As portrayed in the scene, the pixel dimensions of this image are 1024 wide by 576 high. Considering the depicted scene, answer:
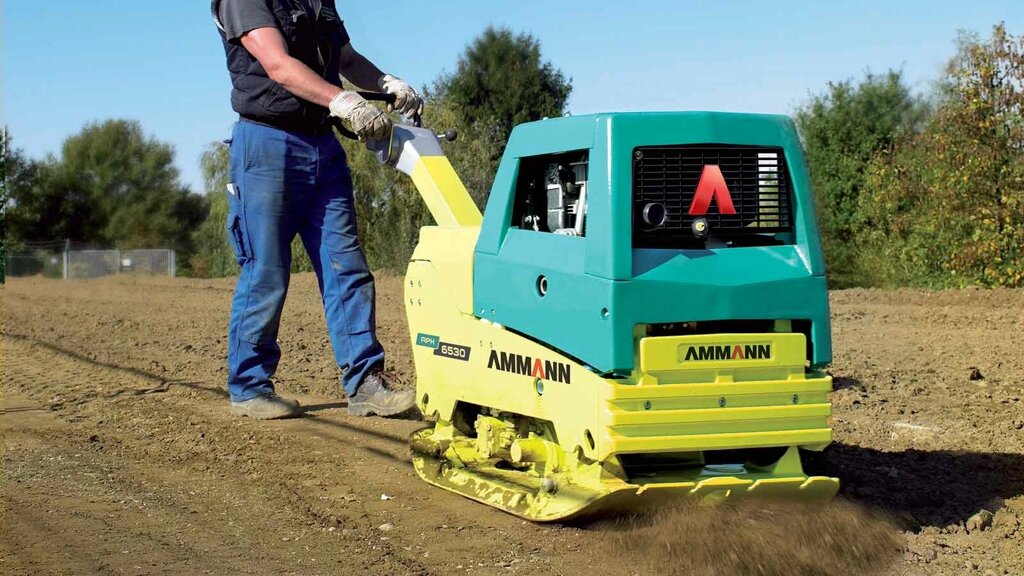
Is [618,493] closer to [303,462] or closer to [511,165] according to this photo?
[511,165]

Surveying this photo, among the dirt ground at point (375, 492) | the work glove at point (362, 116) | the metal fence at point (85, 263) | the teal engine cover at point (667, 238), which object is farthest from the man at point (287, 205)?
the metal fence at point (85, 263)

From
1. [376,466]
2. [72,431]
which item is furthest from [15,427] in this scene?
[376,466]

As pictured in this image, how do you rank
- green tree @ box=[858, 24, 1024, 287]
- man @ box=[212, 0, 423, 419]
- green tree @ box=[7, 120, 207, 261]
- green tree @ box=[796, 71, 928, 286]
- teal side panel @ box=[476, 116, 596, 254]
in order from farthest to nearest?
green tree @ box=[7, 120, 207, 261] → green tree @ box=[796, 71, 928, 286] → green tree @ box=[858, 24, 1024, 287] → man @ box=[212, 0, 423, 419] → teal side panel @ box=[476, 116, 596, 254]

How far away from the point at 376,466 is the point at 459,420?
1.92ft

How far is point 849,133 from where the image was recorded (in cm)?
3097

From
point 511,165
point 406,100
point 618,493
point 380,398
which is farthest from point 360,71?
point 618,493

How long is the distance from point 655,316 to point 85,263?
36613 mm

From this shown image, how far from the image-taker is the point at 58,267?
124 feet

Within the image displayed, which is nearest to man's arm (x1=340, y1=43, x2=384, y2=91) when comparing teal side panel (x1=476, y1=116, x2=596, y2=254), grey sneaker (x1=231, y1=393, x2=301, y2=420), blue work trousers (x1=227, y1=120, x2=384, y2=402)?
blue work trousers (x1=227, y1=120, x2=384, y2=402)

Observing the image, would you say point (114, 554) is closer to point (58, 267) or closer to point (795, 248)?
point (795, 248)

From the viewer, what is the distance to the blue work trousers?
658 centimetres

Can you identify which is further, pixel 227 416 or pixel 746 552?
pixel 227 416

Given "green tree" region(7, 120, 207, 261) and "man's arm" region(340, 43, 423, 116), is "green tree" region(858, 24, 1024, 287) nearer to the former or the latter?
"man's arm" region(340, 43, 423, 116)

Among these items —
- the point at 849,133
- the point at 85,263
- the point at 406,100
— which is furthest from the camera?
the point at 85,263
